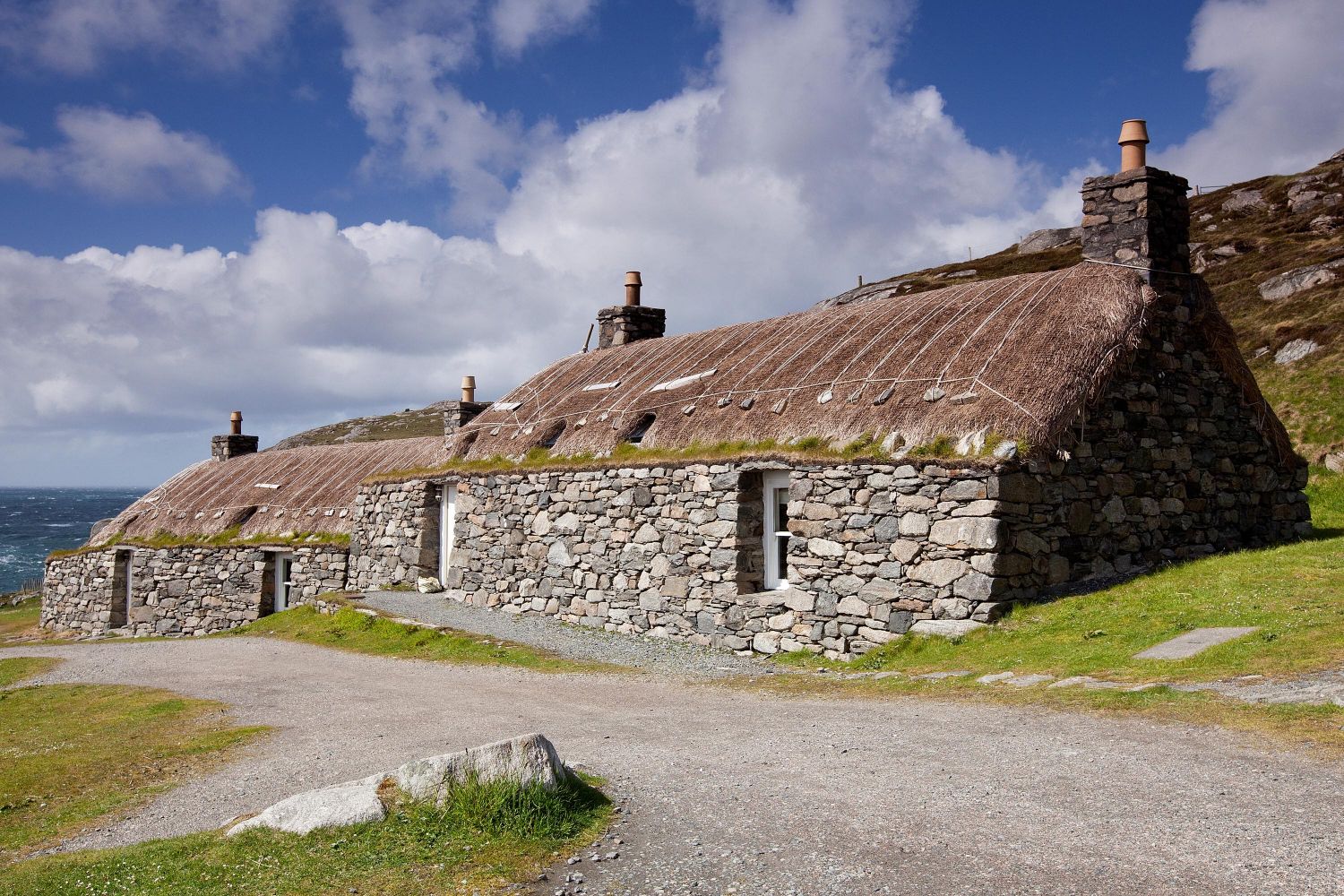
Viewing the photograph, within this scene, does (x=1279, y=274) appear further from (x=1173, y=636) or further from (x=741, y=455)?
(x=1173, y=636)

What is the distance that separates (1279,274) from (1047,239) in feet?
87.4

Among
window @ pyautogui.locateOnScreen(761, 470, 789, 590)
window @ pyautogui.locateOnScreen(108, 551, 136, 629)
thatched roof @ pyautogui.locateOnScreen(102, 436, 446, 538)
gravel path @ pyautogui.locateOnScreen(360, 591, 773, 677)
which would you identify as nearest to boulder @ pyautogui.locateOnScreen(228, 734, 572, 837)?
gravel path @ pyautogui.locateOnScreen(360, 591, 773, 677)

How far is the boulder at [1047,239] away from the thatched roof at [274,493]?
4348 centimetres

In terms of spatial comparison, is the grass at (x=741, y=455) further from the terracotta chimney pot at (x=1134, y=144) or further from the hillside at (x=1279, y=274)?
the hillside at (x=1279, y=274)

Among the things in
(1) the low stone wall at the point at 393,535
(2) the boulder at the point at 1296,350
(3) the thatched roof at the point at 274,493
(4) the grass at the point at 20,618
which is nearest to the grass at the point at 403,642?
(1) the low stone wall at the point at 393,535

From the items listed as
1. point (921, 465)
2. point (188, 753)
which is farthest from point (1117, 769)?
point (188, 753)

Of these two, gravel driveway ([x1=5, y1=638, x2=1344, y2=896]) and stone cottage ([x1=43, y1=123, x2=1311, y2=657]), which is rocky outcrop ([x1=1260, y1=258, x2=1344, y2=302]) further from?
gravel driveway ([x1=5, y1=638, x2=1344, y2=896])

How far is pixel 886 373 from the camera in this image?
46.0 feet

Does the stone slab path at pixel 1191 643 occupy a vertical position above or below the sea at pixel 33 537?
above

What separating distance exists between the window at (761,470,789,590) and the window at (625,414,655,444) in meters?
3.32

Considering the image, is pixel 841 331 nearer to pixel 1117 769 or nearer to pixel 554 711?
pixel 554 711

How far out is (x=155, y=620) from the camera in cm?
2730

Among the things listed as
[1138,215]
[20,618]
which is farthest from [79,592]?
[1138,215]

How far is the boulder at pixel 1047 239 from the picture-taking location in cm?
5894
